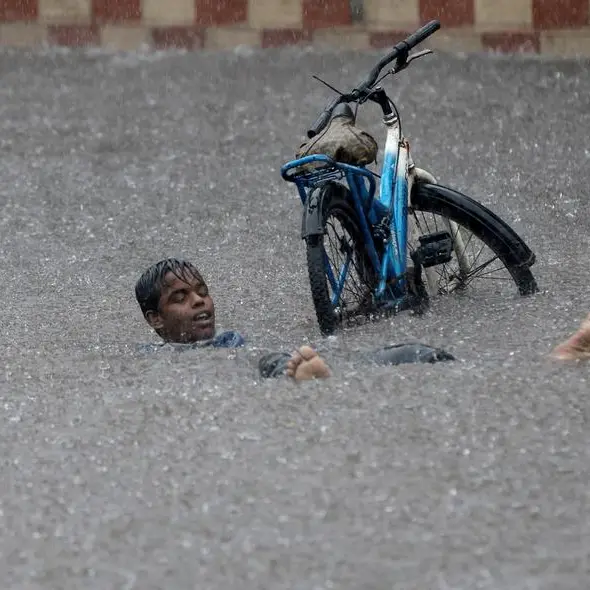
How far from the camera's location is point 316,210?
6.03 meters

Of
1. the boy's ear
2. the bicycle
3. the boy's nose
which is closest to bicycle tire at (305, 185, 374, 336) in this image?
the bicycle

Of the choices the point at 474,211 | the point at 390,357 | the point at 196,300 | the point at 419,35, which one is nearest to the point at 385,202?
the point at 474,211

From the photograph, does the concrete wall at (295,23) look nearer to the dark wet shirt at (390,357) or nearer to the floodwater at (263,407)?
the floodwater at (263,407)

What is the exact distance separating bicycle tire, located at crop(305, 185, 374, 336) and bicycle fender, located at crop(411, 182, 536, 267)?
16.8 inches

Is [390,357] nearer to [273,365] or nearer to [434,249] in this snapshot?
[273,365]

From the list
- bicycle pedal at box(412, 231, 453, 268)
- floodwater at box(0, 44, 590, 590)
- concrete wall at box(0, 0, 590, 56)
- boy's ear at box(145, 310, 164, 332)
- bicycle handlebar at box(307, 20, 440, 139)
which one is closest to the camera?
floodwater at box(0, 44, 590, 590)

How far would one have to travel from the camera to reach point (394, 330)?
20.1 ft

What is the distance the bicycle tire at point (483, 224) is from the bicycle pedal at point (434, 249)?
113 millimetres

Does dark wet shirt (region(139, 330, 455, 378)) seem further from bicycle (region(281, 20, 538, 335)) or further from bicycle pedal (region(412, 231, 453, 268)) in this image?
bicycle pedal (region(412, 231, 453, 268))

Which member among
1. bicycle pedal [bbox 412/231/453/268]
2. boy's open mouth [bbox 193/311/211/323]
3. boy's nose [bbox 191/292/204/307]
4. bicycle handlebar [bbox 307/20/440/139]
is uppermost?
bicycle handlebar [bbox 307/20/440/139]

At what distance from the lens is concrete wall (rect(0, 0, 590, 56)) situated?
13.2 meters

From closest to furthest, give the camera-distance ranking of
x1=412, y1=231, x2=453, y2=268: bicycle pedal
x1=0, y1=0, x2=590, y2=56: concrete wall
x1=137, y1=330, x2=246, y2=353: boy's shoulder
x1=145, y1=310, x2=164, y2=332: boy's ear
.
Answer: x1=137, y1=330, x2=246, y2=353: boy's shoulder < x1=145, y1=310, x2=164, y2=332: boy's ear < x1=412, y1=231, x2=453, y2=268: bicycle pedal < x1=0, y1=0, x2=590, y2=56: concrete wall

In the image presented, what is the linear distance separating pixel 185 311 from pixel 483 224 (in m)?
1.48

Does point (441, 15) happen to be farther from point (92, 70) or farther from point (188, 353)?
point (188, 353)
